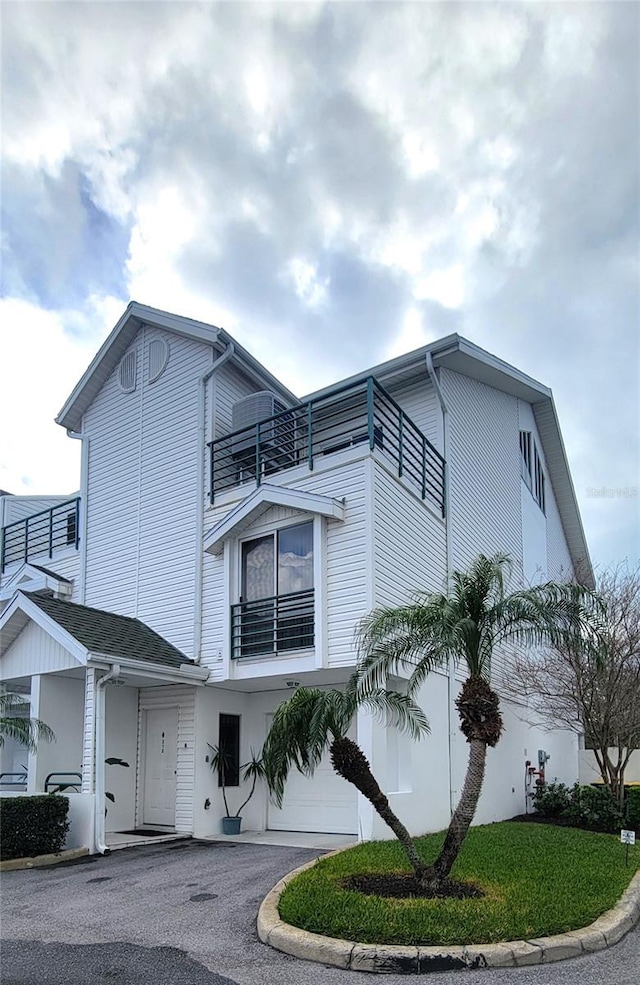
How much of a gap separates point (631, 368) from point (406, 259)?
5940mm

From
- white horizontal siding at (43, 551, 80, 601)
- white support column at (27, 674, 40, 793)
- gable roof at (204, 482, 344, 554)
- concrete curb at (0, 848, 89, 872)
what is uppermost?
gable roof at (204, 482, 344, 554)

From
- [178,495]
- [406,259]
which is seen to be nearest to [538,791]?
[178,495]

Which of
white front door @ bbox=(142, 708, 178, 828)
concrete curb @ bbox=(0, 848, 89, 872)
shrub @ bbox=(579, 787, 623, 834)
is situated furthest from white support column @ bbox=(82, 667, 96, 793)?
shrub @ bbox=(579, 787, 623, 834)

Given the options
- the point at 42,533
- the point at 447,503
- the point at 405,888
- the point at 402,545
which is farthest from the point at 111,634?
the point at 405,888

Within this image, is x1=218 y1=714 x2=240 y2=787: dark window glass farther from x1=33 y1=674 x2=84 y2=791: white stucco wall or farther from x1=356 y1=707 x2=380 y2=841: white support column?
x1=356 y1=707 x2=380 y2=841: white support column

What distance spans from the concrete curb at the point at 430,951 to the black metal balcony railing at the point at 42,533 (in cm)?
1309

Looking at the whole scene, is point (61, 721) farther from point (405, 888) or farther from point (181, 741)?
point (405, 888)

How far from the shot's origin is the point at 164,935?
23.0 feet

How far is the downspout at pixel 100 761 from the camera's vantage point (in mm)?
11828

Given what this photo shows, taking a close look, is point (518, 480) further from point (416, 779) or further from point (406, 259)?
point (416, 779)

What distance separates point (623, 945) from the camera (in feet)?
21.8

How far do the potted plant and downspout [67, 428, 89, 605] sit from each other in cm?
497

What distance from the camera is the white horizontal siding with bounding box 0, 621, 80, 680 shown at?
13391mm

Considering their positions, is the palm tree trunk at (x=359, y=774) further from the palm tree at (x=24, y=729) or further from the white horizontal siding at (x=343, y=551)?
the palm tree at (x=24, y=729)
